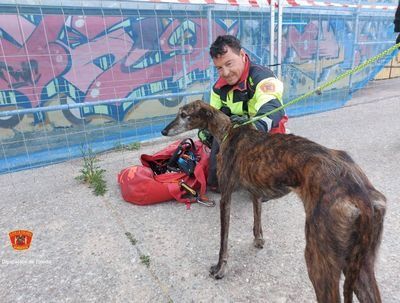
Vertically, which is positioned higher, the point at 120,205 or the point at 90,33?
the point at 90,33

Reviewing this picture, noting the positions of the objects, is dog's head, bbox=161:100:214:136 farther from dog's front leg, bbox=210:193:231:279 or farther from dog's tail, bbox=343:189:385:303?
dog's tail, bbox=343:189:385:303

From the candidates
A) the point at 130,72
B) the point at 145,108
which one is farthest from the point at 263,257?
the point at 130,72

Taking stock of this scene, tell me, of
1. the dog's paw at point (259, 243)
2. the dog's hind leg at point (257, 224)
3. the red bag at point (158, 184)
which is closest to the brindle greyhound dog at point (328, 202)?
the dog's hind leg at point (257, 224)

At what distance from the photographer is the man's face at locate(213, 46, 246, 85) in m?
2.63

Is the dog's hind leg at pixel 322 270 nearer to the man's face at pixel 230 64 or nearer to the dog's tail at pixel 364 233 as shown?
the dog's tail at pixel 364 233

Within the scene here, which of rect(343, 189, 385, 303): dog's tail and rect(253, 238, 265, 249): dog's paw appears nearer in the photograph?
rect(343, 189, 385, 303): dog's tail

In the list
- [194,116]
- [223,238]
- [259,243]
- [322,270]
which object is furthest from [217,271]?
[194,116]

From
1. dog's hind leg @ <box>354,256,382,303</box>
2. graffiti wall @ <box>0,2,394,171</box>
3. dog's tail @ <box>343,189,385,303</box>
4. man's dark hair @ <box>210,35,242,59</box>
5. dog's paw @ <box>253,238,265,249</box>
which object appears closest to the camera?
dog's tail @ <box>343,189,385,303</box>

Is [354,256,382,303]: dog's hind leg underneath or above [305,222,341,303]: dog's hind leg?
underneath

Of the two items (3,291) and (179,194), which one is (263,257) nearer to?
(179,194)

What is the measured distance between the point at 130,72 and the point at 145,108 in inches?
26.8

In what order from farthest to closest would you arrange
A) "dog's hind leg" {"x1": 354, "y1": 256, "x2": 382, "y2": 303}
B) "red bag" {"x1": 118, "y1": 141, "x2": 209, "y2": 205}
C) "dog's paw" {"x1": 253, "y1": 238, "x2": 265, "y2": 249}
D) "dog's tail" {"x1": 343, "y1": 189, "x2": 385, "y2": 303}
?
"red bag" {"x1": 118, "y1": 141, "x2": 209, "y2": 205} < "dog's paw" {"x1": 253, "y1": 238, "x2": 265, "y2": 249} < "dog's hind leg" {"x1": 354, "y1": 256, "x2": 382, "y2": 303} < "dog's tail" {"x1": 343, "y1": 189, "x2": 385, "y2": 303}

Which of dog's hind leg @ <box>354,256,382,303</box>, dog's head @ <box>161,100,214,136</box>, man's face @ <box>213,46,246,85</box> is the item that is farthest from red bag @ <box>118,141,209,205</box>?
dog's hind leg @ <box>354,256,382,303</box>

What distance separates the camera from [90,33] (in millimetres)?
4887
